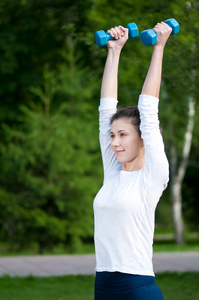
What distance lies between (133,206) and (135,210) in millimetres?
19

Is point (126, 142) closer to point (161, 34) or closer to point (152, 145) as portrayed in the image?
point (152, 145)

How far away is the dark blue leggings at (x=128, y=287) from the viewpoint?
2172 mm

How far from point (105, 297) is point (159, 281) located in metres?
5.40

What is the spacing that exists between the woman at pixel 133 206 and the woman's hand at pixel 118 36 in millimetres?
241

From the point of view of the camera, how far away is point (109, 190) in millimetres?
2311

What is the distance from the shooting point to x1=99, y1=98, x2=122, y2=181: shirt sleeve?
99.7 inches

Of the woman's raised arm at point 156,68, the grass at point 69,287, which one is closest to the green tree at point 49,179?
the grass at point 69,287

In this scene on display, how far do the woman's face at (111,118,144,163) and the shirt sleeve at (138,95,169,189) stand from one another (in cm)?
9

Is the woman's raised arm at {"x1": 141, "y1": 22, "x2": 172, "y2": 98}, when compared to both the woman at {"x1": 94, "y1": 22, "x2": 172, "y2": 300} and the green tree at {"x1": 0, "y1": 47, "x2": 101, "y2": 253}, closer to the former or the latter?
the woman at {"x1": 94, "y1": 22, "x2": 172, "y2": 300}

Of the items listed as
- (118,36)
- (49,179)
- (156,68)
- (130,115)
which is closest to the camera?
(156,68)

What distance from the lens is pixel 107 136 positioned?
2592 millimetres

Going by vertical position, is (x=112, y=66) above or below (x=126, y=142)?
above

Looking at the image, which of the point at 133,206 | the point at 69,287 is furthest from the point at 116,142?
the point at 69,287

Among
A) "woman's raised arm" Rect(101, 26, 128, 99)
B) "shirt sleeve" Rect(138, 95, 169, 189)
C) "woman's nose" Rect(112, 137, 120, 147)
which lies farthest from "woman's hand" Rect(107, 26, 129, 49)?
"woman's nose" Rect(112, 137, 120, 147)
